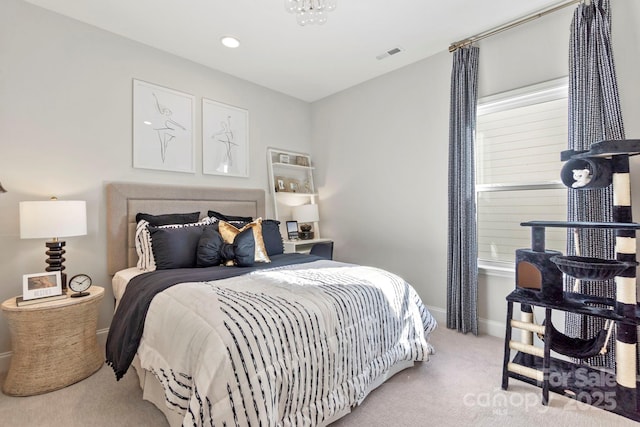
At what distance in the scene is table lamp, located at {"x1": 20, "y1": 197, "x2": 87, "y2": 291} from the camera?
2088 millimetres

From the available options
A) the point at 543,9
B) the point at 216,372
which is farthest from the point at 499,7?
the point at 216,372

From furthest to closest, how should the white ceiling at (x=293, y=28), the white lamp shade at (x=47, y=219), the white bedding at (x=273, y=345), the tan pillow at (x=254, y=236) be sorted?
1. the tan pillow at (x=254, y=236)
2. the white ceiling at (x=293, y=28)
3. the white lamp shade at (x=47, y=219)
4. the white bedding at (x=273, y=345)

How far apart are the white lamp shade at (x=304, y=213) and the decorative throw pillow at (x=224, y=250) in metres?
1.58

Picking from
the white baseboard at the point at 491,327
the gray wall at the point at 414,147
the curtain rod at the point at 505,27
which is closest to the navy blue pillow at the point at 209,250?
the gray wall at the point at 414,147

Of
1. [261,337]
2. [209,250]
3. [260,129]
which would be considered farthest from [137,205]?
[261,337]

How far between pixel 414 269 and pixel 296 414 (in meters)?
2.32

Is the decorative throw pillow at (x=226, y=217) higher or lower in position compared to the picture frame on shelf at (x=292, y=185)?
lower

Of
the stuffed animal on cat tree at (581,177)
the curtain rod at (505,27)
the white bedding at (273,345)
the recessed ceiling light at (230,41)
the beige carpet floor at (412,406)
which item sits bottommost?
the beige carpet floor at (412,406)

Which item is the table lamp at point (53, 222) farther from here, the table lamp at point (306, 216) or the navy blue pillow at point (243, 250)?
the table lamp at point (306, 216)

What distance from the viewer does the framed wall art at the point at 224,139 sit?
3.45 meters

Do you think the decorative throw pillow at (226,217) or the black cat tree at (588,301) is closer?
the black cat tree at (588,301)

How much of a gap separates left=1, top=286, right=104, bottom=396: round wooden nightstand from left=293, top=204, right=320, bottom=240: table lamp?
2481mm

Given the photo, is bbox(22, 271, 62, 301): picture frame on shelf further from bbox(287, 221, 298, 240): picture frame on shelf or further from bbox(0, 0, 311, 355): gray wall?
bbox(287, 221, 298, 240): picture frame on shelf

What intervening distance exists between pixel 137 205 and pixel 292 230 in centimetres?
190
